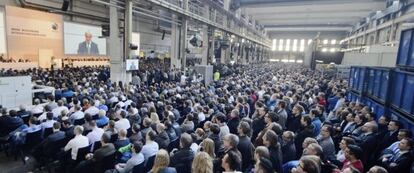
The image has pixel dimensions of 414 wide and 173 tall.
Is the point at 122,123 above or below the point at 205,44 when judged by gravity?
below

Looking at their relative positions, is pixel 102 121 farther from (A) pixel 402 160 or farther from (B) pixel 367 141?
Answer: (A) pixel 402 160

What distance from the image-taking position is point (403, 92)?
5.35 metres

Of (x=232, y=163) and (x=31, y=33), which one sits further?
(x=31, y=33)

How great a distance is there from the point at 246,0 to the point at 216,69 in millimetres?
6841

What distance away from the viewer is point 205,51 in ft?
62.7

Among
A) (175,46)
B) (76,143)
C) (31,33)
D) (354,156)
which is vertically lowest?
(76,143)

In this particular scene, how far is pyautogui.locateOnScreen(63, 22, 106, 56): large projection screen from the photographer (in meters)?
18.9

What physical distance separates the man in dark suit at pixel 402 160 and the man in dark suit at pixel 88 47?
2093 centimetres

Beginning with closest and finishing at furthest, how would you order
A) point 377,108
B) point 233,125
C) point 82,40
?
point 233,125 → point 377,108 → point 82,40

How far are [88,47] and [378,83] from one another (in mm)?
20004

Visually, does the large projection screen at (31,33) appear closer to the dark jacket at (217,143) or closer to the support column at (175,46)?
the support column at (175,46)

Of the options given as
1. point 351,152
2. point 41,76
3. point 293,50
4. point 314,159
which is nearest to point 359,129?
point 351,152

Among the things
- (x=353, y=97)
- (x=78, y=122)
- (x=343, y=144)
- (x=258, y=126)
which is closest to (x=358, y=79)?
(x=353, y=97)

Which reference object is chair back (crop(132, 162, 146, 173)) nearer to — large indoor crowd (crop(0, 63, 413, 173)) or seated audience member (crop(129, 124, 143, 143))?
large indoor crowd (crop(0, 63, 413, 173))
